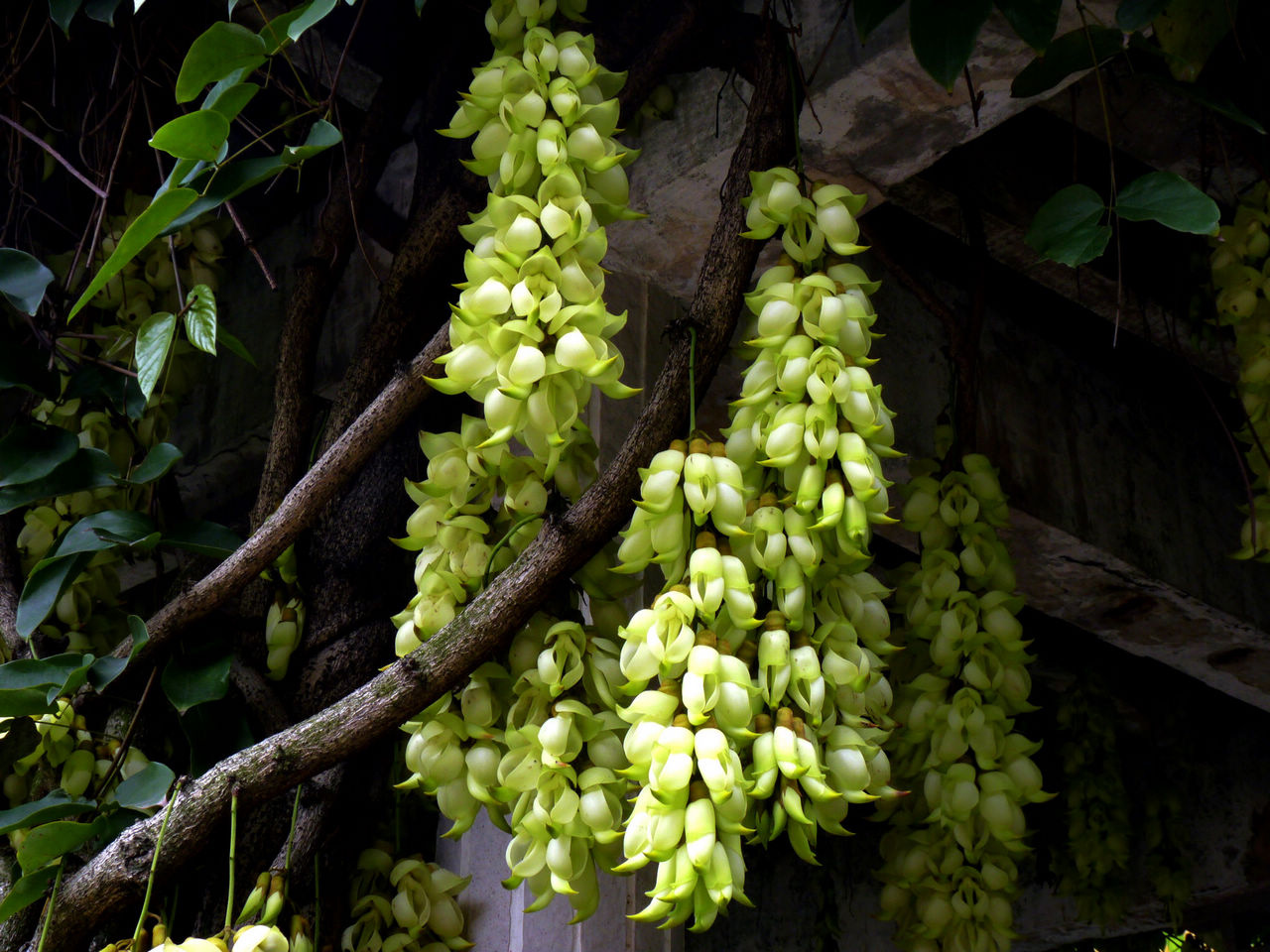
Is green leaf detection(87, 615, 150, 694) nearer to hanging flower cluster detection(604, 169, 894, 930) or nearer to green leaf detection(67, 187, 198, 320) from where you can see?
green leaf detection(67, 187, 198, 320)

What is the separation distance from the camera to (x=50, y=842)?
106 cm

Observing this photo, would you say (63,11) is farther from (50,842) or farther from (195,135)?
(50,842)

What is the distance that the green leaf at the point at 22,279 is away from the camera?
1214 mm

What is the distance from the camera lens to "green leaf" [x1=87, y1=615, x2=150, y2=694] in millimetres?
1172

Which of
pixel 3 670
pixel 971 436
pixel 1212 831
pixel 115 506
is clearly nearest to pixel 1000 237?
pixel 971 436

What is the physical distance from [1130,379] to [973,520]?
4.24 feet

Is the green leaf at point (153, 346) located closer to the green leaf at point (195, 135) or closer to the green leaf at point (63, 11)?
the green leaf at point (195, 135)

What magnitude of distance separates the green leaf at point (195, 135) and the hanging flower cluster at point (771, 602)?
465 mm

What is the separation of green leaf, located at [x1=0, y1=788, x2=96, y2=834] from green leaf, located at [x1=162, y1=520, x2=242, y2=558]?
0.28 metres

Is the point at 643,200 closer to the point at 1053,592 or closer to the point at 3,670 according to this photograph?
the point at 3,670

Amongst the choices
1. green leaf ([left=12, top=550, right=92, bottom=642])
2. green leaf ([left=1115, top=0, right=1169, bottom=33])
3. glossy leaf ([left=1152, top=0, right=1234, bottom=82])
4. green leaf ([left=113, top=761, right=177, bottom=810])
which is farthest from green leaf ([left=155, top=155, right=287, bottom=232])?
glossy leaf ([left=1152, top=0, right=1234, bottom=82])

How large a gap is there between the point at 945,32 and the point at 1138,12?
207mm

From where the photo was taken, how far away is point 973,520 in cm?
141

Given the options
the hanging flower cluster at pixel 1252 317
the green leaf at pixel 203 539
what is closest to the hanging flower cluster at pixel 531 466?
the green leaf at pixel 203 539
